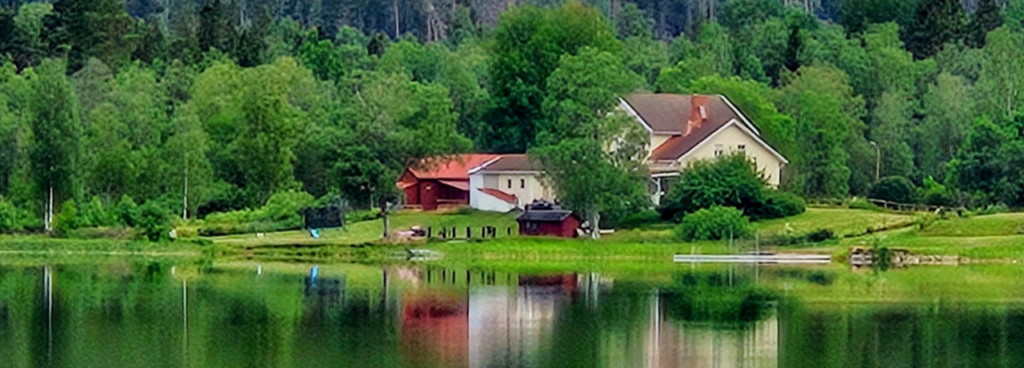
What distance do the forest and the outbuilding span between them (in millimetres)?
591

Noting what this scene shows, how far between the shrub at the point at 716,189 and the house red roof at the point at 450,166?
9.56 metres

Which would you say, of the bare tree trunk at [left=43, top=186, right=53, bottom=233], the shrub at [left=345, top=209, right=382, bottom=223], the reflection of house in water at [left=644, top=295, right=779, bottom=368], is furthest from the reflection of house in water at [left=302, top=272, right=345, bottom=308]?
the bare tree trunk at [left=43, top=186, right=53, bottom=233]

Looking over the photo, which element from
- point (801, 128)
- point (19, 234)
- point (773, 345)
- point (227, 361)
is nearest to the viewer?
point (227, 361)

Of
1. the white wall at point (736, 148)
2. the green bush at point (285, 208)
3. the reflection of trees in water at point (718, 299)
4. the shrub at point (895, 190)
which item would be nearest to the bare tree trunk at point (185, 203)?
the green bush at point (285, 208)

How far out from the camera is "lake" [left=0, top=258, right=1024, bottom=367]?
36.9m

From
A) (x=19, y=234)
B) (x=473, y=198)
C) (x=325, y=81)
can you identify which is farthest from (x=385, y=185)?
(x=325, y=81)

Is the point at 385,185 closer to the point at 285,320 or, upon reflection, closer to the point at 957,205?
the point at 957,205

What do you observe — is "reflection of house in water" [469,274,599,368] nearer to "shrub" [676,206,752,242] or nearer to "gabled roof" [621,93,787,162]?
"shrub" [676,206,752,242]

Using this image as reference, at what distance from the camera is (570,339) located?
40.2 metres

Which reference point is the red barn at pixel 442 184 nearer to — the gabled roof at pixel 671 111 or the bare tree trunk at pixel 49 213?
the gabled roof at pixel 671 111

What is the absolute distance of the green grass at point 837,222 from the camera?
219 ft

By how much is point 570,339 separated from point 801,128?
134 feet

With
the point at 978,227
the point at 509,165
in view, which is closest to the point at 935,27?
the point at 509,165

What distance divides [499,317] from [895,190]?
115 feet
